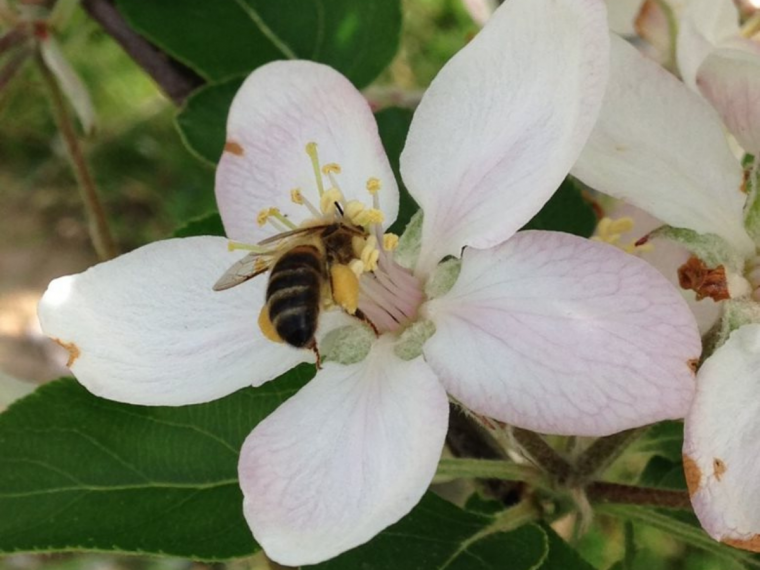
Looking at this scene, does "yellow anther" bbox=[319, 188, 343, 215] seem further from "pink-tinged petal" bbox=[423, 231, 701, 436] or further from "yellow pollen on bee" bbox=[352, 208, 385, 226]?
"pink-tinged petal" bbox=[423, 231, 701, 436]

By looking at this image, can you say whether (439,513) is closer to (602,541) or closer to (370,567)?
(370,567)

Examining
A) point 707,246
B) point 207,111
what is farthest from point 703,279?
point 207,111

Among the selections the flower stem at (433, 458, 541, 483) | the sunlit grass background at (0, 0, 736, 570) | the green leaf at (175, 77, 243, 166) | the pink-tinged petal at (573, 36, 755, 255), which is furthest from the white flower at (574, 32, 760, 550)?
the sunlit grass background at (0, 0, 736, 570)

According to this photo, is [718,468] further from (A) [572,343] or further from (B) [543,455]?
(B) [543,455]

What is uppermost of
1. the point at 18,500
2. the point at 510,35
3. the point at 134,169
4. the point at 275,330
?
the point at 510,35

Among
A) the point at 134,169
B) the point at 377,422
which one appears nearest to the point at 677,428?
the point at 377,422

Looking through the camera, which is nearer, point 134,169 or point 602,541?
point 602,541
